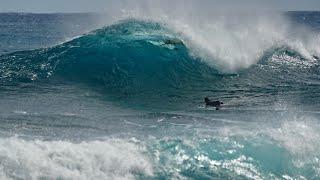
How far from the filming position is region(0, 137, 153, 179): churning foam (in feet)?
45.8

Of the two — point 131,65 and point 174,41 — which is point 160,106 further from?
point 174,41

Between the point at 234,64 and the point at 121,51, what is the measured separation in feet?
20.0

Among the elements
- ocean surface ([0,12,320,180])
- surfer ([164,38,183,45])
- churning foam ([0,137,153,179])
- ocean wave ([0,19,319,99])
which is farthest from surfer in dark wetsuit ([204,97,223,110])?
surfer ([164,38,183,45])

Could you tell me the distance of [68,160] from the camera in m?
14.6

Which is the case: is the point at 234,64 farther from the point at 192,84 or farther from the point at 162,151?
the point at 162,151

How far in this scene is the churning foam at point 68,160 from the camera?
14.0 meters

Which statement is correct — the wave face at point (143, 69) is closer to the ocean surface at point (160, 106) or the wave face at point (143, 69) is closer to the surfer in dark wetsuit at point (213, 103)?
the ocean surface at point (160, 106)

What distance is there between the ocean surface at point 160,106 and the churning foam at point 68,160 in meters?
0.03

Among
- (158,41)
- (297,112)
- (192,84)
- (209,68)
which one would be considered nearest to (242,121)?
(297,112)

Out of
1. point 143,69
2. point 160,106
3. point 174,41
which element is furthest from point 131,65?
point 160,106

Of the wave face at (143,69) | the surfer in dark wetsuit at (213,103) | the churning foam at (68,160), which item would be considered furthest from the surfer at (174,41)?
the churning foam at (68,160)

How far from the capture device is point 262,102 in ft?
77.8

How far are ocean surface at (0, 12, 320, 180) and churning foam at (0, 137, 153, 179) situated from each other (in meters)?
0.03

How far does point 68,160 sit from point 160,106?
861 centimetres
